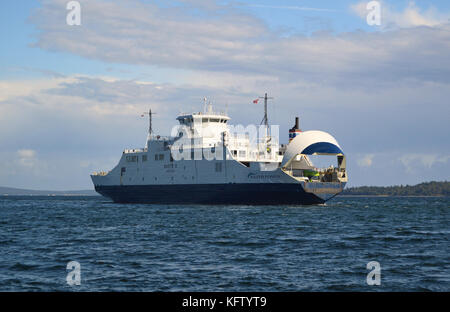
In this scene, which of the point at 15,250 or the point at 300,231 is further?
the point at 300,231

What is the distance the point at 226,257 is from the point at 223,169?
34.9 meters

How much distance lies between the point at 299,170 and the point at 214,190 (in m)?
10.0

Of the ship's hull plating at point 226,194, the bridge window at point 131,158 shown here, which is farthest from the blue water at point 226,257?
the bridge window at point 131,158

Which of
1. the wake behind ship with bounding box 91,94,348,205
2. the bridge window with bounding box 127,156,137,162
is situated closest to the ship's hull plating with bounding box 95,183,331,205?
the wake behind ship with bounding box 91,94,348,205

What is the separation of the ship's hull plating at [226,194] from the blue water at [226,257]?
17.3 metres

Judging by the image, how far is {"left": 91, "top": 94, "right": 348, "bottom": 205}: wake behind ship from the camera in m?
52.4

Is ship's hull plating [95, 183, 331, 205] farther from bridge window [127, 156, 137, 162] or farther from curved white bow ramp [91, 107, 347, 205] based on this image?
bridge window [127, 156, 137, 162]

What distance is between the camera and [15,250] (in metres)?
23.7

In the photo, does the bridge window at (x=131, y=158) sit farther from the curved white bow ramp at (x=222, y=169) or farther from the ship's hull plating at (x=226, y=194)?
the ship's hull plating at (x=226, y=194)

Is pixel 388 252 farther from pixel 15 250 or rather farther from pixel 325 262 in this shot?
pixel 15 250

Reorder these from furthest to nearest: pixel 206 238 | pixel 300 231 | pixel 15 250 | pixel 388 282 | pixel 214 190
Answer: pixel 214 190 → pixel 300 231 → pixel 206 238 → pixel 15 250 → pixel 388 282

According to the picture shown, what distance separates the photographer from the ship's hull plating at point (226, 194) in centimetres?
5209

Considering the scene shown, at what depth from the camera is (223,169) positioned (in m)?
55.7
